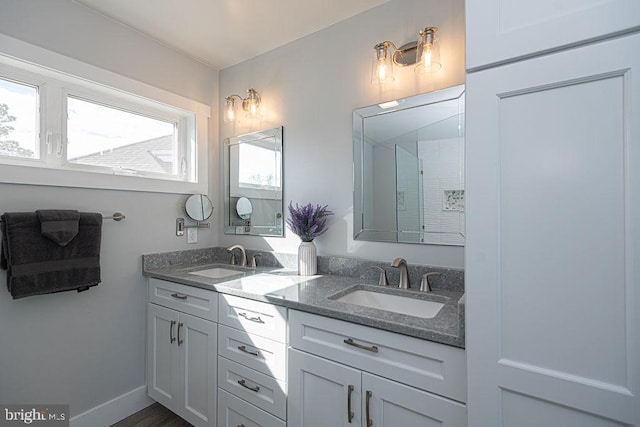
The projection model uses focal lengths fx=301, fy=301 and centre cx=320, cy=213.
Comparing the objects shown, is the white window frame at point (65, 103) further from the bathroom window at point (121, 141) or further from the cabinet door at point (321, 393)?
the cabinet door at point (321, 393)

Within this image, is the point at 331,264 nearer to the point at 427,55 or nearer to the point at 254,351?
the point at 254,351

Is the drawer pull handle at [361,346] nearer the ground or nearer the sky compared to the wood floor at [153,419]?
nearer the sky

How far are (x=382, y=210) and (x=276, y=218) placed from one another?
2.67ft

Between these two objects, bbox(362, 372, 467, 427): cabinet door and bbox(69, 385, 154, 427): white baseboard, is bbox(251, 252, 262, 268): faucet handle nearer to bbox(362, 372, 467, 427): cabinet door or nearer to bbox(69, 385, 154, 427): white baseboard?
bbox(69, 385, 154, 427): white baseboard

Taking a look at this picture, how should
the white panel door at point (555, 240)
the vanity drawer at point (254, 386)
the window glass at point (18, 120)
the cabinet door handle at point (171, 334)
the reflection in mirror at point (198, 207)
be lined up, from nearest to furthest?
the white panel door at point (555, 240), the vanity drawer at point (254, 386), the window glass at point (18, 120), the cabinet door handle at point (171, 334), the reflection in mirror at point (198, 207)

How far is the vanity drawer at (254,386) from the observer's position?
4.39ft

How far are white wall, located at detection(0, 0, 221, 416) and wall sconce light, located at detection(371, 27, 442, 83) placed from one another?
147 cm

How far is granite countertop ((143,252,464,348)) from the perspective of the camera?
1007mm

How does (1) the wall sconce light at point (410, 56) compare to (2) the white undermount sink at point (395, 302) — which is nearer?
(2) the white undermount sink at point (395, 302)

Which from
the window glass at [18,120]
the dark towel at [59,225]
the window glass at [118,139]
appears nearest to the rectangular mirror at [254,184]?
the window glass at [118,139]

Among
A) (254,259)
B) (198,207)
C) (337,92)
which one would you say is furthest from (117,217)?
(337,92)

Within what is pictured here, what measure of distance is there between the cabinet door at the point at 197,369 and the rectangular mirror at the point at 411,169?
102 centimetres

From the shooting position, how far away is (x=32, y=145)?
1.62m

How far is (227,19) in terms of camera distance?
185cm
